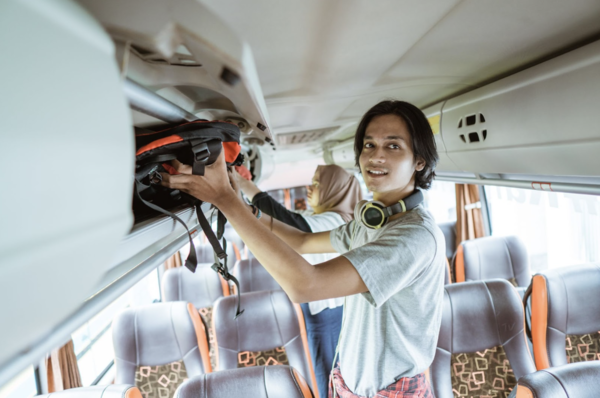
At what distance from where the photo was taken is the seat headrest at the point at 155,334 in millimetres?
2986

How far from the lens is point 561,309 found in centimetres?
271

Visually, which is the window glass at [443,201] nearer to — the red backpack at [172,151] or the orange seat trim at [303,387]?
the orange seat trim at [303,387]

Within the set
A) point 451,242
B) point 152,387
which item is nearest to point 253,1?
point 152,387

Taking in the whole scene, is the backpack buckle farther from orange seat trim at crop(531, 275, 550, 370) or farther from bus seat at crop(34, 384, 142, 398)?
orange seat trim at crop(531, 275, 550, 370)

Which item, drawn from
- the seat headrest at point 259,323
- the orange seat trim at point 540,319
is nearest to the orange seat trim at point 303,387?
the seat headrest at point 259,323

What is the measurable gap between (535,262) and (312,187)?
291 centimetres

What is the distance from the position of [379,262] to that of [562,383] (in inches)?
42.5

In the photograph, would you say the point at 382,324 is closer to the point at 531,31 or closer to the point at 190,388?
the point at 190,388

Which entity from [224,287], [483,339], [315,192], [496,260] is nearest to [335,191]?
[315,192]

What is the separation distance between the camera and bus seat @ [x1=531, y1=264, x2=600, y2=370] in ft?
8.81

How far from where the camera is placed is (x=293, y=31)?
1.20 metres

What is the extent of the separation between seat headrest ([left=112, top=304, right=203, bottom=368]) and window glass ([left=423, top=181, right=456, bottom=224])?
451cm

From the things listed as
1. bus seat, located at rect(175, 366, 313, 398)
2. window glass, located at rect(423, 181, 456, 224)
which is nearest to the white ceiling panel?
bus seat, located at rect(175, 366, 313, 398)

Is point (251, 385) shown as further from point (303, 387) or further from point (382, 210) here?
point (382, 210)
